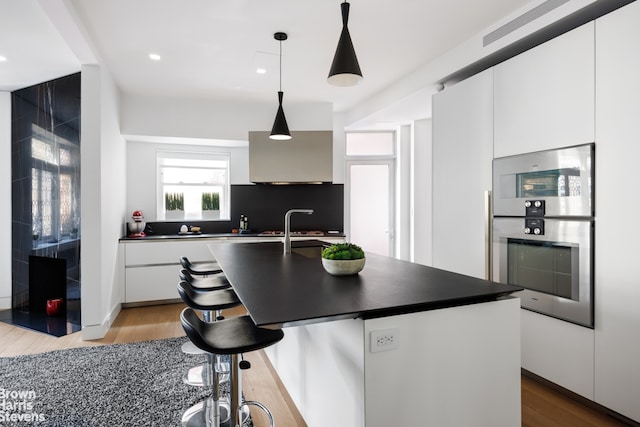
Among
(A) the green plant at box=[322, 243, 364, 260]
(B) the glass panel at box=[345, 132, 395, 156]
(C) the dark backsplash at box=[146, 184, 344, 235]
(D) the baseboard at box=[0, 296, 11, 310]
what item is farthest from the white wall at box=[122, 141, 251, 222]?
(A) the green plant at box=[322, 243, 364, 260]

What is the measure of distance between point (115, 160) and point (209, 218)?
63.8 inches

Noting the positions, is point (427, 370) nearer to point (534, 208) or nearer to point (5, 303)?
point (534, 208)

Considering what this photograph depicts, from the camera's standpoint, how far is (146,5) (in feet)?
8.77

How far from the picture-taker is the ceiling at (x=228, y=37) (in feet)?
8.92

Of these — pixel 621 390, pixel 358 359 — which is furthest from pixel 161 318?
pixel 621 390

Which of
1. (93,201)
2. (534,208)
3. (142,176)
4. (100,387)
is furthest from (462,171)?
(142,176)

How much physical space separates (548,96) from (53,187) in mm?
4938

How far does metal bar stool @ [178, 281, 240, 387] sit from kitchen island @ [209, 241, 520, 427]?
410mm

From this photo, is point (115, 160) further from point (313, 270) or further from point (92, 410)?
point (313, 270)

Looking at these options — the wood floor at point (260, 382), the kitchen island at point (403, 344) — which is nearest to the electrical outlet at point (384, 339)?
the kitchen island at point (403, 344)

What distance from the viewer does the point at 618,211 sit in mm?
2131

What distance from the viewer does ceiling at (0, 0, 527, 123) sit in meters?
2.72

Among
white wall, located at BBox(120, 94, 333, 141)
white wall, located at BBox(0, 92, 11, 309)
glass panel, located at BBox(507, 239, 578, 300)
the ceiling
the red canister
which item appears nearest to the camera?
glass panel, located at BBox(507, 239, 578, 300)

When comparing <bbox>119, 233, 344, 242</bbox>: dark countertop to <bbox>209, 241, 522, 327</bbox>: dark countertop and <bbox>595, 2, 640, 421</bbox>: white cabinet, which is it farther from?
<bbox>595, 2, 640, 421</bbox>: white cabinet
